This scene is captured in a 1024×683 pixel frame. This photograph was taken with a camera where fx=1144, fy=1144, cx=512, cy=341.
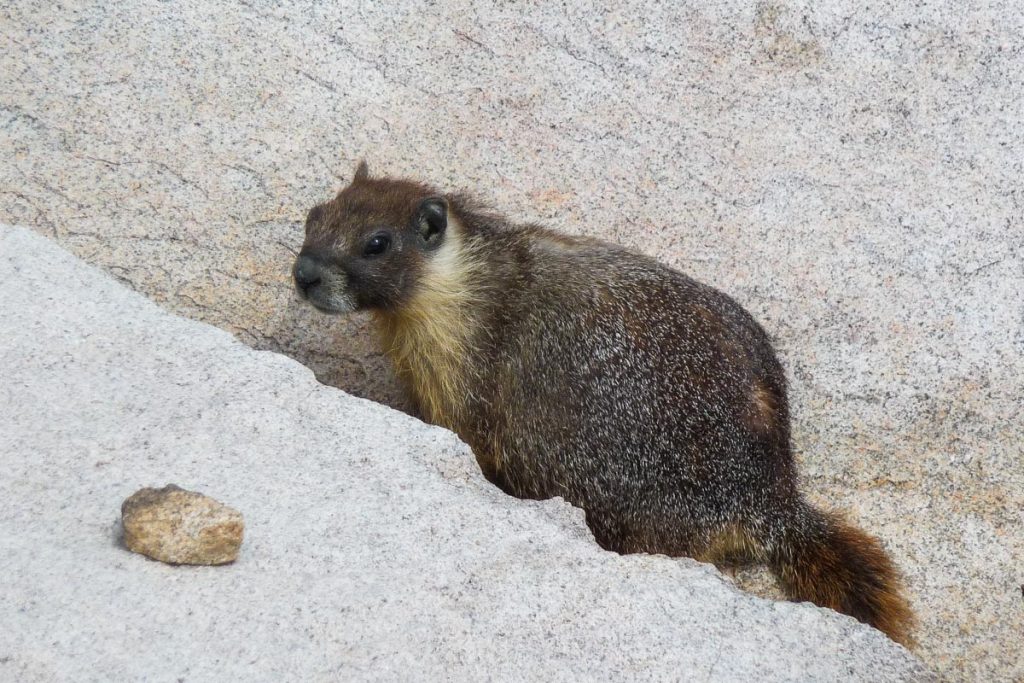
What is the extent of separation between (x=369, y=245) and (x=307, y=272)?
9.9 inches

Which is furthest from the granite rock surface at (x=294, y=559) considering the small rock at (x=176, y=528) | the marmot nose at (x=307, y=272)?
the marmot nose at (x=307, y=272)

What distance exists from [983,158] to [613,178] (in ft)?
5.22

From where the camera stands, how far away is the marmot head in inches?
154

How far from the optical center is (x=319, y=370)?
4.48 metres

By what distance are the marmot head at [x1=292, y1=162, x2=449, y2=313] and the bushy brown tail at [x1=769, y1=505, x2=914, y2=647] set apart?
1593 mm

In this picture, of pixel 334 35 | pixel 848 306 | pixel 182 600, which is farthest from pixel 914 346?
pixel 182 600

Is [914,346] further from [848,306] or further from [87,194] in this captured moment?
[87,194]

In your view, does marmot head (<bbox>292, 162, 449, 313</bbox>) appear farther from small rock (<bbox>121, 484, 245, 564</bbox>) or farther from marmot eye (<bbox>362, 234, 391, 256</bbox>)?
small rock (<bbox>121, 484, 245, 564</bbox>)

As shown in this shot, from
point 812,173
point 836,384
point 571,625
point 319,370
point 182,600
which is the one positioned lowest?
point 319,370

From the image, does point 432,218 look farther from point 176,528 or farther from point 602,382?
point 176,528

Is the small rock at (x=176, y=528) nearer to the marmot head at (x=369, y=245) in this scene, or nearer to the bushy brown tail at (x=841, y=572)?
the marmot head at (x=369, y=245)

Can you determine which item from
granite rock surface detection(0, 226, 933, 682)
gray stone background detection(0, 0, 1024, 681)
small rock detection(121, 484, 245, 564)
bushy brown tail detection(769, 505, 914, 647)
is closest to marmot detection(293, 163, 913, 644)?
bushy brown tail detection(769, 505, 914, 647)

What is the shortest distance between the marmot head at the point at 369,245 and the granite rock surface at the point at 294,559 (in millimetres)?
595

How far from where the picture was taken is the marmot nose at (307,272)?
3.88 meters
